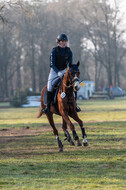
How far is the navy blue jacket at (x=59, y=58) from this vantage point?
1241 centimetres

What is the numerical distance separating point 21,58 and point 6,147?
71188mm

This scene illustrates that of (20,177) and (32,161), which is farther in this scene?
(32,161)

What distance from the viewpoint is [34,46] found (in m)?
77.6

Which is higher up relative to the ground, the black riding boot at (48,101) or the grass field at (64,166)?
the black riding boot at (48,101)

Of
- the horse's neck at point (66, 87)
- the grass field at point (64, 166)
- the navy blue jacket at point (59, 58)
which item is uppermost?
the navy blue jacket at point (59, 58)

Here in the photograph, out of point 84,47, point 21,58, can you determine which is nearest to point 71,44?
point 84,47

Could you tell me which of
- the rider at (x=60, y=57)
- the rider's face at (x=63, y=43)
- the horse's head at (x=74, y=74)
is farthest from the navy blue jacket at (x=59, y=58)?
the horse's head at (x=74, y=74)

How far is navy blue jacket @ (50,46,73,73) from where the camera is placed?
40.7 ft

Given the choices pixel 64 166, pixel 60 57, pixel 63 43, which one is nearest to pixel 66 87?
pixel 60 57

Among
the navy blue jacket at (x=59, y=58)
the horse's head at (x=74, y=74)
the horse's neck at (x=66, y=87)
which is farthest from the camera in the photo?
the navy blue jacket at (x=59, y=58)

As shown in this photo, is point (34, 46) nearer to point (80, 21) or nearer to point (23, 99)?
point (80, 21)

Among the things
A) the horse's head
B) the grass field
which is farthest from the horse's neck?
the grass field

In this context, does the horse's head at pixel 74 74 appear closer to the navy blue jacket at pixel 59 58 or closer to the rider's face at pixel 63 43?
the navy blue jacket at pixel 59 58

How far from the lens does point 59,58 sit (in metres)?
12.5
